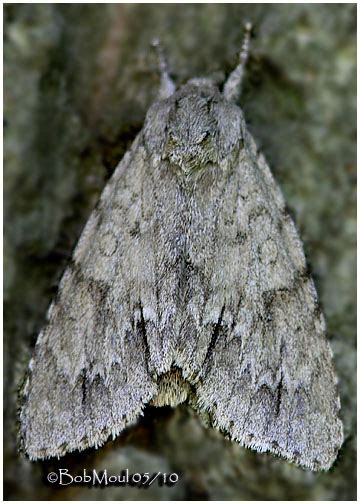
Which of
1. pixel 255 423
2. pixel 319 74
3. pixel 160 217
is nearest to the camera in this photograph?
pixel 255 423

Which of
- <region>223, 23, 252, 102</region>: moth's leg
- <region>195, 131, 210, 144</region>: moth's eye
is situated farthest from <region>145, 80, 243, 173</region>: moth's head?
<region>223, 23, 252, 102</region>: moth's leg

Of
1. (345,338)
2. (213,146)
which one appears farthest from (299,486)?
(213,146)

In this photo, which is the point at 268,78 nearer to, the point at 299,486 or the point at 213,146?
the point at 213,146

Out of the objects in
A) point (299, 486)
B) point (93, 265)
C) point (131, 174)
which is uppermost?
point (131, 174)

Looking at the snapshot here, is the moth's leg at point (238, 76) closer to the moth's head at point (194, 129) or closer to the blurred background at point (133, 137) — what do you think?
the blurred background at point (133, 137)

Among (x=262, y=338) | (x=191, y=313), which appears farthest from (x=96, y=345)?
(x=262, y=338)

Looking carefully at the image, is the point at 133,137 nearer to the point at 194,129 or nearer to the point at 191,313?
the point at 194,129

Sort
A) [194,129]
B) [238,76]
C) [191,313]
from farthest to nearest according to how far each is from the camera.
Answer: [238,76] < [194,129] < [191,313]

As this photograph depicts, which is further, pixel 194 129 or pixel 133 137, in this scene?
pixel 133 137
